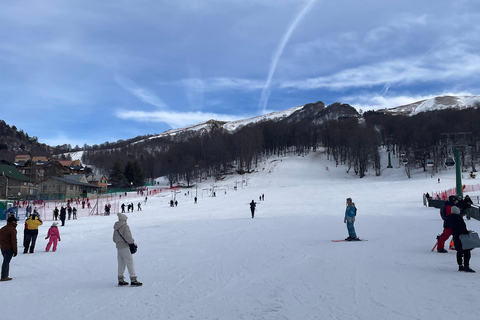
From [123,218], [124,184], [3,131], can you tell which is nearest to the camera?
[123,218]

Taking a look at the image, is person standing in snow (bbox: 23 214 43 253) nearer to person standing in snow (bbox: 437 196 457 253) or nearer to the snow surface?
the snow surface

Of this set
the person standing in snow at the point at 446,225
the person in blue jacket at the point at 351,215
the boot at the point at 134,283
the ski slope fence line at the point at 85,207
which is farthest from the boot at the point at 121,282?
the ski slope fence line at the point at 85,207

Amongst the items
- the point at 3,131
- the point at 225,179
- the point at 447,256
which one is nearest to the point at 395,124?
the point at 225,179

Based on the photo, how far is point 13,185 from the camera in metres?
71.4

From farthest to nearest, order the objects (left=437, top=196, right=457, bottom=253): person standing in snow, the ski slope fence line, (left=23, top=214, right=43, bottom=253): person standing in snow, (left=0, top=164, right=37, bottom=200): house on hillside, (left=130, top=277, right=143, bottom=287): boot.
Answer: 1. (left=0, top=164, right=37, bottom=200): house on hillside
2. the ski slope fence line
3. (left=23, top=214, right=43, bottom=253): person standing in snow
4. (left=437, top=196, right=457, bottom=253): person standing in snow
5. (left=130, top=277, right=143, bottom=287): boot

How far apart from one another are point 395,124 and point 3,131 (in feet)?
609

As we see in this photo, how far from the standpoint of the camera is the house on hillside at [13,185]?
2692 inches

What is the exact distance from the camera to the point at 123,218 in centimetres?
715

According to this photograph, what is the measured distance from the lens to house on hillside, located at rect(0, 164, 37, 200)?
224 feet

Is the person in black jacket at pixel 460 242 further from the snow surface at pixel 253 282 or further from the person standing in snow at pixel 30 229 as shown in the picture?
the person standing in snow at pixel 30 229

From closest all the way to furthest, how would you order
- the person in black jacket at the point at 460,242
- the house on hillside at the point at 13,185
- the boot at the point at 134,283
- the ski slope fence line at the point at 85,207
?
the boot at the point at 134,283, the person in black jacket at the point at 460,242, the ski slope fence line at the point at 85,207, the house on hillside at the point at 13,185

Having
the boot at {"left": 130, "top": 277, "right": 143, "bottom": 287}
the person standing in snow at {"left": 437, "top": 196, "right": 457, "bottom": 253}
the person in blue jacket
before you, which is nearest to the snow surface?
the boot at {"left": 130, "top": 277, "right": 143, "bottom": 287}

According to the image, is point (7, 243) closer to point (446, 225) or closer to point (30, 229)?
point (30, 229)

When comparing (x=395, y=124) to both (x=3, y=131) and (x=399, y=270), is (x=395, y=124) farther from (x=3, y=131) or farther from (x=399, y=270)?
(x=3, y=131)
